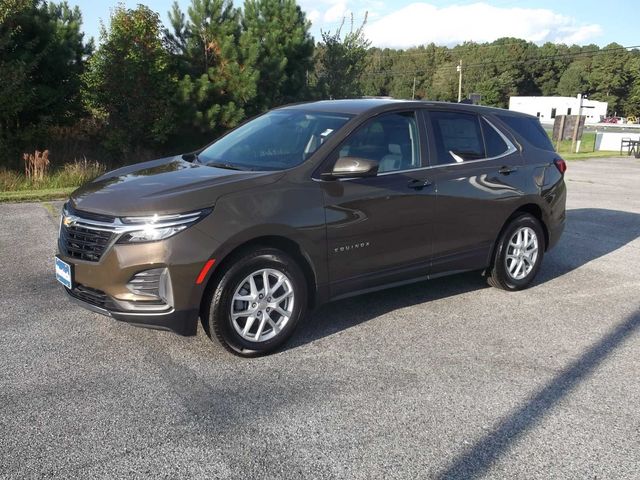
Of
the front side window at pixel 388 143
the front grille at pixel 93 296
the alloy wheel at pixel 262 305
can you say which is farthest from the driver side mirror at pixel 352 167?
the front grille at pixel 93 296

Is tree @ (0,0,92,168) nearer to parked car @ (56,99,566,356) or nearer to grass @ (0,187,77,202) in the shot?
grass @ (0,187,77,202)

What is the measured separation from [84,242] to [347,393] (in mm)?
2000

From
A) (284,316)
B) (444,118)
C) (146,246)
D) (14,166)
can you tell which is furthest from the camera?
(14,166)

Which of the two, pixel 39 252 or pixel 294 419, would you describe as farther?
pixel 39 252

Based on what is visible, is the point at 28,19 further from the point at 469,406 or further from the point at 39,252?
the point at 469,406

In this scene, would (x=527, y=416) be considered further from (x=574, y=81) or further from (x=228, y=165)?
(x=574, y=81)

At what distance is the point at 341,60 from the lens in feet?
73.7

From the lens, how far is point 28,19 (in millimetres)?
14461

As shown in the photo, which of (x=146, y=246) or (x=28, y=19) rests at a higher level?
(x=28, y=19)

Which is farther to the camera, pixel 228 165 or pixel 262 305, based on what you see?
pixel 228 165

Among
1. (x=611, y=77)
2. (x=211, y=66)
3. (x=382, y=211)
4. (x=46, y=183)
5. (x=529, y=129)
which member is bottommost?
(x=46, y=183)

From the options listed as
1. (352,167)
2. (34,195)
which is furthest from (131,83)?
(352,167)

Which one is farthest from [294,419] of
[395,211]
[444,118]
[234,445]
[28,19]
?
[28,19]

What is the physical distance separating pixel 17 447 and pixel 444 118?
4048 mm
